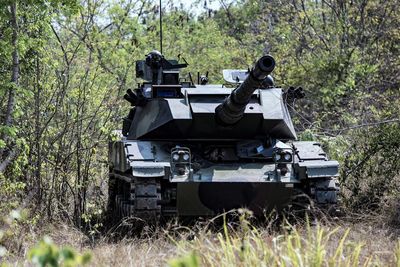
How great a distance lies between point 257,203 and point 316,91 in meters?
9.49

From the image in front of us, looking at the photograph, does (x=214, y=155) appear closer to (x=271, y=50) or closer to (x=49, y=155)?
(x=49, y=155)

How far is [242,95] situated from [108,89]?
432 cm

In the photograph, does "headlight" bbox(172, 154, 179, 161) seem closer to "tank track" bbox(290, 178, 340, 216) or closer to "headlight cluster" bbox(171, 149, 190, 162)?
"headlight cluster" bbox(171, 149, 190, 162)

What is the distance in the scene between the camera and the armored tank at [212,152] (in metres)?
9.84

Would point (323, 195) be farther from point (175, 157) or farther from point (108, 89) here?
point (108, 89)

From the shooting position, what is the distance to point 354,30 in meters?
19.5

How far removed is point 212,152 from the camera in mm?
11156

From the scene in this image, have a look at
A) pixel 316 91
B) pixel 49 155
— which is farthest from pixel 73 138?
pixel 316 91

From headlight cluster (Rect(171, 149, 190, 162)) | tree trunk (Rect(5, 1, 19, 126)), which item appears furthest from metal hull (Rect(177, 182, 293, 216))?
tree trunk (Rect(5, 1, 19, 126))

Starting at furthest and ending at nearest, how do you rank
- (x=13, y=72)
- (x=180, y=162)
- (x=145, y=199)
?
(x=13, y=72) → (x=180, y=162) → (x=145, y=199)

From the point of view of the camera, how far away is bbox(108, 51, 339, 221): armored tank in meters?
9.84

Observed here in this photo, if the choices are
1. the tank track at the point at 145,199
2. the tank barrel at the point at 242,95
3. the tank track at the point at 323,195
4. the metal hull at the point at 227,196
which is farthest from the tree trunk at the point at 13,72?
the tank track at the point at 323,195

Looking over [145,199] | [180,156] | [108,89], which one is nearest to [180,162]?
→ [180,156]

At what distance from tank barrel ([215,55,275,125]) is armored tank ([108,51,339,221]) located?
1 cm
